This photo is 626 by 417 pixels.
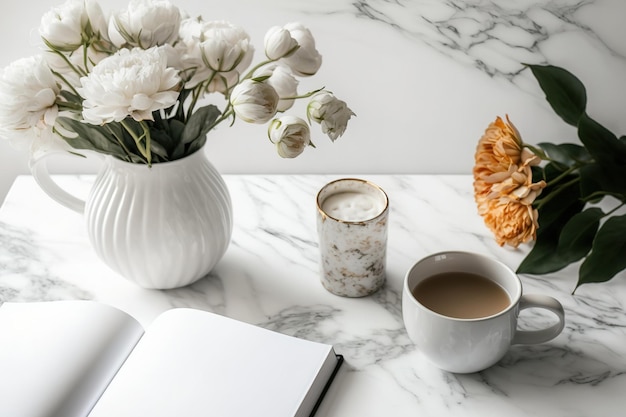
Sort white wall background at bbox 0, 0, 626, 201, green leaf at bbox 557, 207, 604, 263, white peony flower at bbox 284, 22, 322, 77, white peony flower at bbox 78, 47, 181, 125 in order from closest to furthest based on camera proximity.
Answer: white peony flower at bbox 78, 47, 181, 125, white peony flower at bbox 284, 22, 322, 77, green leaf at bbox 557, 207, 604, 263, white wall background at bbox 0, 0, 626, 201

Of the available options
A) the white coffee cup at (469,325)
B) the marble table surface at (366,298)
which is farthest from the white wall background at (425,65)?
the white coffee cup at (469,325)

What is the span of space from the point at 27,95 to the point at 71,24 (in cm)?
8

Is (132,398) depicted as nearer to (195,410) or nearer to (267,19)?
(195,410)

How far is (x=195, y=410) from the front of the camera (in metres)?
0.72

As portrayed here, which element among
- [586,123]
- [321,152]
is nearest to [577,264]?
[586,123]

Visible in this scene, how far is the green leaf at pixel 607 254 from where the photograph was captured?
0.87 metres

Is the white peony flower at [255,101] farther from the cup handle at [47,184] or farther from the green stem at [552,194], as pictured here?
the green stem at [552,194]

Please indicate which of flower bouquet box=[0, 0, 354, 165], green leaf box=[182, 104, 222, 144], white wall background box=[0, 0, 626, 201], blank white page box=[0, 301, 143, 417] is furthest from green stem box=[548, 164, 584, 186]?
blank white page box=[0, 301, 143, 417]

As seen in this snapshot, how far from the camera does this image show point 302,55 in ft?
2.59

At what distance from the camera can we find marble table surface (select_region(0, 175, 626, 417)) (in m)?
0.77

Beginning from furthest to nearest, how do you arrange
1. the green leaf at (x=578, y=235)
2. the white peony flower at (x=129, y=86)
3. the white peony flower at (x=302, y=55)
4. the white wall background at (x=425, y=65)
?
1. the white wall background at (x=425, y=65)
2. the green leaf at (x=578, y=235)
3. the white peony flower at (x=302, y=55)
4. the white peony flower at (x=129, y=86)

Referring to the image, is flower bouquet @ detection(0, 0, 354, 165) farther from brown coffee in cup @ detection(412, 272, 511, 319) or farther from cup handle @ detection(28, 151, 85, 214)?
brown coffee in cup @ detection(412, 272, 511, 319)

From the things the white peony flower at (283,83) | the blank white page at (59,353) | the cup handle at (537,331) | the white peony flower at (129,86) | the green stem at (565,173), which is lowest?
the blank white page at (59,353)

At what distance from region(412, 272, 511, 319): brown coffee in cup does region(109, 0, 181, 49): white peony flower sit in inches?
14.8
